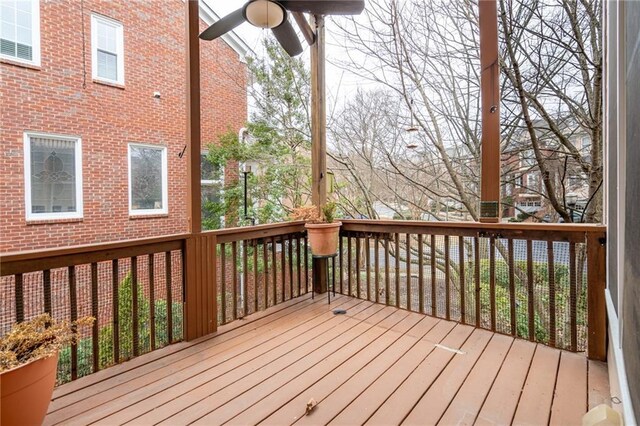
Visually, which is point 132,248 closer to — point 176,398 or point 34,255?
point 34,255

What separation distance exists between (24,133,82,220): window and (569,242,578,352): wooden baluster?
6.00m

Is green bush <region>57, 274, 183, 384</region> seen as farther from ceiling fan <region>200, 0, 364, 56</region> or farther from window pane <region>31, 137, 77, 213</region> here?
window pane <region>31, 137, 77, 213</region>

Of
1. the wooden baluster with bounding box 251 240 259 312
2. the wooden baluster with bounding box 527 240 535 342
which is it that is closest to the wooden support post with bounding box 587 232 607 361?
the wooden baluster with bounding box 527 240 535 342

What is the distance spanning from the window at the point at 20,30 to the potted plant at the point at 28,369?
4.78 m

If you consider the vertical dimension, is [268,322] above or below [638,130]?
below

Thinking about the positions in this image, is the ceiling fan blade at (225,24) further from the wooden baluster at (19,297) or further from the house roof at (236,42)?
the house roof at (236,42)

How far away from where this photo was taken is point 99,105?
5059mm

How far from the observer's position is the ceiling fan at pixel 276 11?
2.33 metres

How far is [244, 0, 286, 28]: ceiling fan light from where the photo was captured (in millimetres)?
2306

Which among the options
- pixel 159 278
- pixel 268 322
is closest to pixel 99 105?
pixel 159 278

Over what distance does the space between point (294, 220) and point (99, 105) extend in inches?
165

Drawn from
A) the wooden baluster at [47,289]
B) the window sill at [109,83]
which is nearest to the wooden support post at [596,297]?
the wooden baluster at [47,289]

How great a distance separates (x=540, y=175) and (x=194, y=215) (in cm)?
393

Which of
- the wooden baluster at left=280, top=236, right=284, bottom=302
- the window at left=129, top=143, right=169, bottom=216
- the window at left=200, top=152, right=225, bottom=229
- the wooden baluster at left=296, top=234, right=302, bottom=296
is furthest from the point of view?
the window at left=200, top=152, right=225, bottom=229
